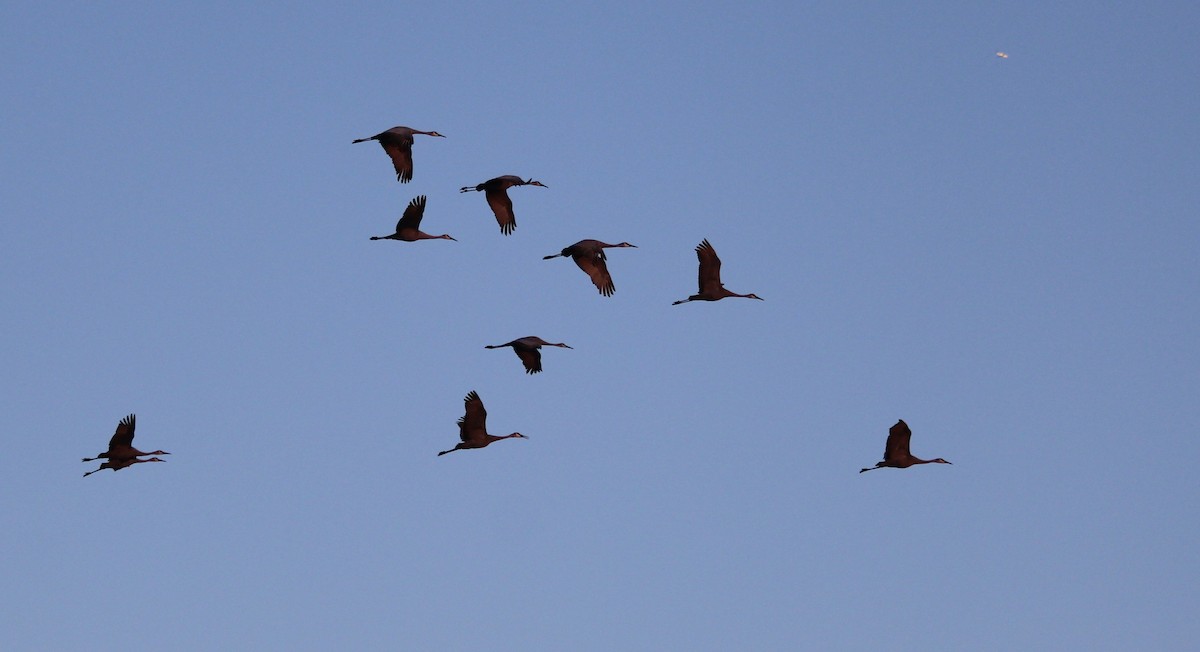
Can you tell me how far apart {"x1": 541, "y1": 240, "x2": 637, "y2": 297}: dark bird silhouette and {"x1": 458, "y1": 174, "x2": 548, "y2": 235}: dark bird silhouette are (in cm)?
263

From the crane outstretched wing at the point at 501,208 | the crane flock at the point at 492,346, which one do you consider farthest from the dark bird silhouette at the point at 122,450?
the crane outstretched wing at the point at 501,208

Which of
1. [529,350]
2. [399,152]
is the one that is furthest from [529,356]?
[399,152]

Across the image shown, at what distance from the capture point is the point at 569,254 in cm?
5916

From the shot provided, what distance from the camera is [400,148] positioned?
60.6 m

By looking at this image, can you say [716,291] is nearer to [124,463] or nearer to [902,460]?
[902,460]

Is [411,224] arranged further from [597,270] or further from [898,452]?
[898,452]

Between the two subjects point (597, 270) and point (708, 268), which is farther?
point (708, 268)

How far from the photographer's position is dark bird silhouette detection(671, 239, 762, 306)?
60688 mm

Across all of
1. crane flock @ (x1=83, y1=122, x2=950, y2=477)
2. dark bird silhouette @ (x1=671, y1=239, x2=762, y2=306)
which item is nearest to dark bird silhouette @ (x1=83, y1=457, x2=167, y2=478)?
crane flock @ (x1=83, y1=122, x2=950, y2=477)

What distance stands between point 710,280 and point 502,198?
20.7ft

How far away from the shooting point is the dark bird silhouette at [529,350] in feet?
198

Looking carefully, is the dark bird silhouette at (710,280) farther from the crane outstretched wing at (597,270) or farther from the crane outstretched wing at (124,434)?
the crane outstretched wing at (124,434)

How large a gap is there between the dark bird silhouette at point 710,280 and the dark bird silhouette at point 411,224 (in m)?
7.81

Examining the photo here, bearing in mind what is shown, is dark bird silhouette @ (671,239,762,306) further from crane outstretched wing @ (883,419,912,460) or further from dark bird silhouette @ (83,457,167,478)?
dark bird silhouette @ (83,457,167,478)
